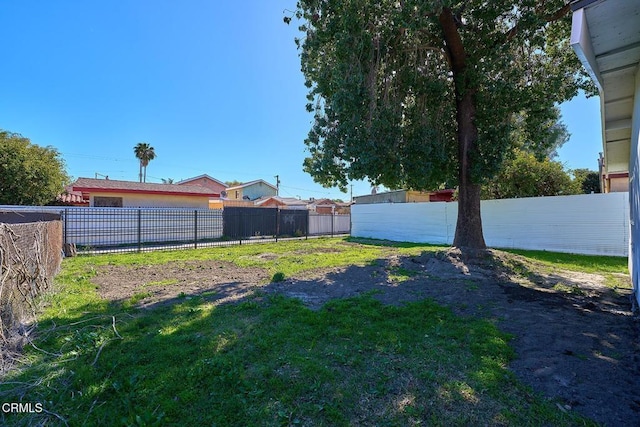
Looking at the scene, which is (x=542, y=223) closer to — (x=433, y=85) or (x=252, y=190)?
(x=433, y=85)

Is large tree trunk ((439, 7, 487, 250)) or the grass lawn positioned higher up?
large tree trunk ((439, 7, 487, 250))

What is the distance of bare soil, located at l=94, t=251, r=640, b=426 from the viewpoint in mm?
2547

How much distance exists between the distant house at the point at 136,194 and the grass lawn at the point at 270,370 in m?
14.7

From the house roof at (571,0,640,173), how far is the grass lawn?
3.23 metres

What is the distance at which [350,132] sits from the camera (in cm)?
730

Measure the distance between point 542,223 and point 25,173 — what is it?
73.9 feet

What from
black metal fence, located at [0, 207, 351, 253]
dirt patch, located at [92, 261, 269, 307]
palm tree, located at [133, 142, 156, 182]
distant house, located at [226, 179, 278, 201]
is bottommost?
dirt patch, located at [92, 261, 269, 307]

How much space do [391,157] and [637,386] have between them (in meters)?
5.94

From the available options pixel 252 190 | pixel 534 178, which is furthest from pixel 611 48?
pixel 252 190

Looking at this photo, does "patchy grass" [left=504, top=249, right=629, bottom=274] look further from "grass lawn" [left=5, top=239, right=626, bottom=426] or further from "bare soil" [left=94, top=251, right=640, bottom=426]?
"grass lawn" [left=5, top=239, right=626, bottom=426]

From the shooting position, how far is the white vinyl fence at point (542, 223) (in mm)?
9859

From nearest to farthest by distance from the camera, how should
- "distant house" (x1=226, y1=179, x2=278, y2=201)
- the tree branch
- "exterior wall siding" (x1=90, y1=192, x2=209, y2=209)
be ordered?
the tree branch → "exterior wall siding" (x1=90, y1=192, x2=209, y2=209) → "distant house" (x1=226, y1=179, x2=278, y2=201)

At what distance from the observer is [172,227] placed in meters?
14.3

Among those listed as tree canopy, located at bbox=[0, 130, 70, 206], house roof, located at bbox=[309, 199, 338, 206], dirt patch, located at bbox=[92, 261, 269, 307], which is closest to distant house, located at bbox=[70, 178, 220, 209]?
tree canopy, located at bbox=[0, 130, 70, 206]
